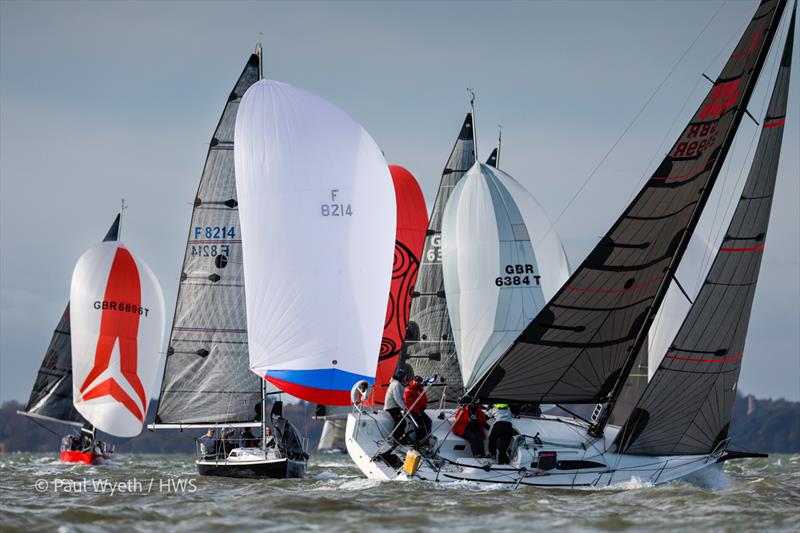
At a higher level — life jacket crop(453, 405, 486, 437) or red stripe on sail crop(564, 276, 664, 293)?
red stripe on sail crop(564, 276, 664, 293)

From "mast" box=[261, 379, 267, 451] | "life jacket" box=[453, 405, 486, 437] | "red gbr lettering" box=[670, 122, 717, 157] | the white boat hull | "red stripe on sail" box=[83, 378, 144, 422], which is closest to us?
the white boat hull

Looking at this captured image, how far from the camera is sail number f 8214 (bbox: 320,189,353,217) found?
56.9 feet

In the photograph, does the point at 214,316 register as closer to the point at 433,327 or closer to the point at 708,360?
the point at 433,327

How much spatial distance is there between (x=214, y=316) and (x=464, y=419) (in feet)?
23.6

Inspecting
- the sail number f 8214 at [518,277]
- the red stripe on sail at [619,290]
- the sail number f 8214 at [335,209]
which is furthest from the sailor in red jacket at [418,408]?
the sail number f 8214 at [518,277]

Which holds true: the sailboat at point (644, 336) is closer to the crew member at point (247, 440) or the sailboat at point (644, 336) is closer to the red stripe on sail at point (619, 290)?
the red stripe on sail at point (619, 290)

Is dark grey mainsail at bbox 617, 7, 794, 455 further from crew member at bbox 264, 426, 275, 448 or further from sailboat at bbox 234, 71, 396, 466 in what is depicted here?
crew member at bbox 264, 426, 275, 448

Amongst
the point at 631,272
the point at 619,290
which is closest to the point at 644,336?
the point at 619,290

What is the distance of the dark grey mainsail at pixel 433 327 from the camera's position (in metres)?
21.9

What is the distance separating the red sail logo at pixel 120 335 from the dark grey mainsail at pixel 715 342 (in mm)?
16577

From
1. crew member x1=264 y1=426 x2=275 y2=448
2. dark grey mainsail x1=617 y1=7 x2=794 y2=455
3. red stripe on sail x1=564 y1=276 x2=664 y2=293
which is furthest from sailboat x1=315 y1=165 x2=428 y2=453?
dark grey mainsail x1=617 y1=7 x2=794 y2=455

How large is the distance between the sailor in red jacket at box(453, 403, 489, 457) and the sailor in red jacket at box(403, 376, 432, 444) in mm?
481

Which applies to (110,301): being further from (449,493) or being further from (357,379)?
(449,493)

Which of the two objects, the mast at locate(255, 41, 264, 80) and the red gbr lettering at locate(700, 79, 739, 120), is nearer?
the red gbr lettering at locate(700, 79, 739, 120)
